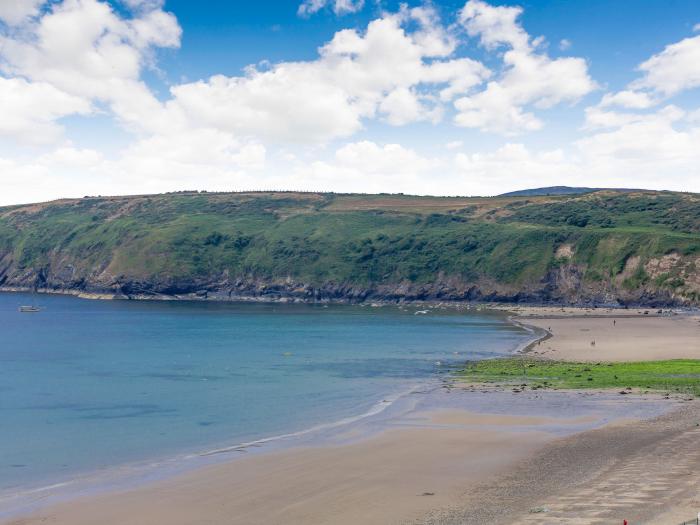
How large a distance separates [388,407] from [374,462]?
50.0 ft

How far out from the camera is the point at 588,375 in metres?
58.3

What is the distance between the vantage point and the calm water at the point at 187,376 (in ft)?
125

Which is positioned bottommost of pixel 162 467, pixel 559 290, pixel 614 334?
pixel 162 467

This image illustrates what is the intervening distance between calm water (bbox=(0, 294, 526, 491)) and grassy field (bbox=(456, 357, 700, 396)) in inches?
245

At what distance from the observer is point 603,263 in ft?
546

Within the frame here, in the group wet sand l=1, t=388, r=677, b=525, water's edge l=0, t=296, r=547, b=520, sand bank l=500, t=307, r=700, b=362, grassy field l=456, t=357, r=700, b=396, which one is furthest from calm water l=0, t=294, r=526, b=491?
sand bank l=500, t=307, r=700, b=362

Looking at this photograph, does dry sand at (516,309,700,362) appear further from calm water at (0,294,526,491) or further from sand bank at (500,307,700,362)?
calm water at (0,294,526,491)

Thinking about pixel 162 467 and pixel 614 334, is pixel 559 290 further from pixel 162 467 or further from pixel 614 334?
pixel 162 467

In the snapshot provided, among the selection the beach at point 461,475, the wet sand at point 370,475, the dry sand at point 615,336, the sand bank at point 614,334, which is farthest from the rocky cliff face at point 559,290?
the wet sand at point 370,475

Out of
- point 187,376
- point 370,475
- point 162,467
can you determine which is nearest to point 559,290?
point 187,376

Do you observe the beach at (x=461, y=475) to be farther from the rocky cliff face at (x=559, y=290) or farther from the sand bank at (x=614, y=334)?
the rocky cliff face at (x=559, y=290)

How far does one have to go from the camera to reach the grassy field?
170 feet

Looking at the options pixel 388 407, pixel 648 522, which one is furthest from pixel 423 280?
pixel 648 522

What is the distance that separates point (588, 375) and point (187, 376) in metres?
37.4
